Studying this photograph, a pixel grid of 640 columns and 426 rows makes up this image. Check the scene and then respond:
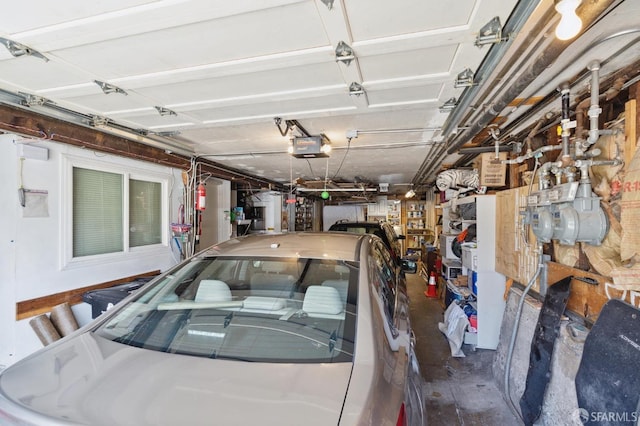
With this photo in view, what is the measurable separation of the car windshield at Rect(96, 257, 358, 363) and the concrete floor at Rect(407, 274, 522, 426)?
5.71ft

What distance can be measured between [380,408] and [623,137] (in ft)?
7.54

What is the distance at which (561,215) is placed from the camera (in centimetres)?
204

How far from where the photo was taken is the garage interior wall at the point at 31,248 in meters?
2.43

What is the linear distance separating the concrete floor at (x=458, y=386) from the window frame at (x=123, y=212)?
12.2 ft

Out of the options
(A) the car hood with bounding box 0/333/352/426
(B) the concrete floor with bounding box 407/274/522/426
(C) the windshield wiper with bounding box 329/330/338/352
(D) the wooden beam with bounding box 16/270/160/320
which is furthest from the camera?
(D) the wooden beam with bounding box 16/270/160/320

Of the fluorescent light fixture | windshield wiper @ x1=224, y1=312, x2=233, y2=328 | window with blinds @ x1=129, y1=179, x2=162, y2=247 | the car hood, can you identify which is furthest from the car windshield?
window with blinds @ x1=129, y1=179, x2=162, y2=247

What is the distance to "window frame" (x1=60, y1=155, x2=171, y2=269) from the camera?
9.23 feet

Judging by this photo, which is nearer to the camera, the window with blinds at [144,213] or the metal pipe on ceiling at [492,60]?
the metal pipe on ceiling at [492,60]

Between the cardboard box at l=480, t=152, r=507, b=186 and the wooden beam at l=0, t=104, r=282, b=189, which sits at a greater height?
the wooden beam at l=0, t=104, r=282, b=189

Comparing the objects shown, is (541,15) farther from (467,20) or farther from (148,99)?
(148,99)

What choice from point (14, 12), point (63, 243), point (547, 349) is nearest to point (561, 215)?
point (547, 349)

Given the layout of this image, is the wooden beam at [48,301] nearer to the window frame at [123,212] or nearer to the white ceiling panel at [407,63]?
the window frame at [123,212]

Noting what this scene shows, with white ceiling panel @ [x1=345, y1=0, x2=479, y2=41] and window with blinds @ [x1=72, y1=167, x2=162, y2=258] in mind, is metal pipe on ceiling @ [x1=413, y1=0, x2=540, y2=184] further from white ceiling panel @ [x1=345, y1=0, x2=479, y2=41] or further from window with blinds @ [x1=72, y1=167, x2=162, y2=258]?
window with blinds @ [x1=72, y1=167, x2=162, y2=258]

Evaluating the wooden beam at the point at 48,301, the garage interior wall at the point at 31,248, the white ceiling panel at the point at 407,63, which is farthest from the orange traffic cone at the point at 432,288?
the garage interior wall at the point at 31,248
